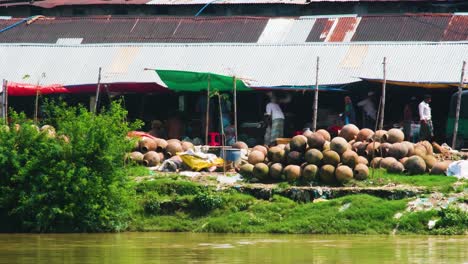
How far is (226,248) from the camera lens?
19.9m

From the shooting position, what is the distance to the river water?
60.7ft

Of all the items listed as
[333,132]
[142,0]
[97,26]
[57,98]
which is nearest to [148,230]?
[333,132]

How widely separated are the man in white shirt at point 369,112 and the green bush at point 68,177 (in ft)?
24.2

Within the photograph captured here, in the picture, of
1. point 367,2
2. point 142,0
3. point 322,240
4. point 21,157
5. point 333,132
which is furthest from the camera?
point 142,0

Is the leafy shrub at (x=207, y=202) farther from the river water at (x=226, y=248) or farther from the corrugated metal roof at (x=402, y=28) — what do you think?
the corrugated metal roof at (x=402, y=28)

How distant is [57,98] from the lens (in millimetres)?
32344

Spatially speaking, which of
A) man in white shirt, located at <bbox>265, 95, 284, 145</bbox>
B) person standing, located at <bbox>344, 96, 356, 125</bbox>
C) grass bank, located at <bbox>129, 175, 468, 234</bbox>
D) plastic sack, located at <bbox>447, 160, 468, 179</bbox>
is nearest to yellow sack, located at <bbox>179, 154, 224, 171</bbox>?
grass bank, located at <bbox>129, 175, 468, 234</bbox>

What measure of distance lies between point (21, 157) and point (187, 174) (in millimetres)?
3437

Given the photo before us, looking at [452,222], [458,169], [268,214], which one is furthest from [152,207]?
[458,169]

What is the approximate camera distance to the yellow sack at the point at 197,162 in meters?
25.1

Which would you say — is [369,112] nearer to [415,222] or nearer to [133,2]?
[415,222]

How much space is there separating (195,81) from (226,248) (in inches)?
377

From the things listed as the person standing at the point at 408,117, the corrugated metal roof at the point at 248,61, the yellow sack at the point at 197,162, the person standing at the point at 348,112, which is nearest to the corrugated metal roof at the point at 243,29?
the corrugated metal roof at the point at 248,61

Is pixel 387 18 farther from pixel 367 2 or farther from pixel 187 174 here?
pixel 187 174
